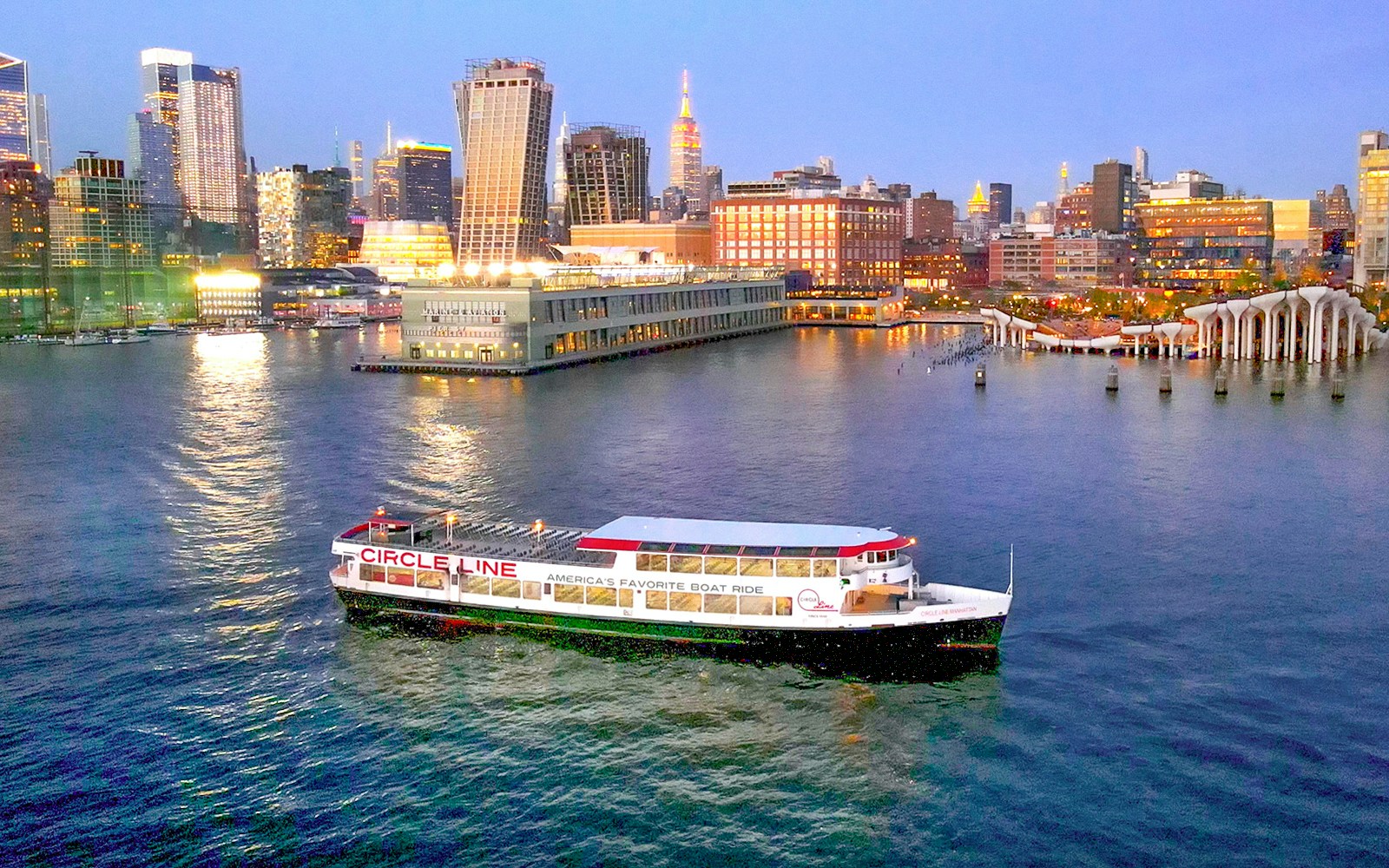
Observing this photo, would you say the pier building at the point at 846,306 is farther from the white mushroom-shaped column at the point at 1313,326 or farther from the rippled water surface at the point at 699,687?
the rippled water surface at the point at 699,687

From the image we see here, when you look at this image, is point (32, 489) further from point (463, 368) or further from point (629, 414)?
point (463, 368)

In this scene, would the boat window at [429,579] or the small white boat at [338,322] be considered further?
the small white boat at [338,322]

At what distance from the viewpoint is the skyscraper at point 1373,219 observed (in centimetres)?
18450

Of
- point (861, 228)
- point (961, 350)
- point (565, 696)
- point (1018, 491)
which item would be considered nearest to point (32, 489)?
point (565, 696)

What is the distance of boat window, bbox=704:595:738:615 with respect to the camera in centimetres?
2900

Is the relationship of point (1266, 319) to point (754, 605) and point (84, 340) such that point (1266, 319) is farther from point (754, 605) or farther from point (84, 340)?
point (84, 340)

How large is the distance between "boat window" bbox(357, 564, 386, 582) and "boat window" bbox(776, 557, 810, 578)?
33.5ft

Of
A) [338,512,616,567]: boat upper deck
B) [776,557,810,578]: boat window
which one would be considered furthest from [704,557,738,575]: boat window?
[338,512,616,567]: boat upper deck

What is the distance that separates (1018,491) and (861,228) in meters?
152

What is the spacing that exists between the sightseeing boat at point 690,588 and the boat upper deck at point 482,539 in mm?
84

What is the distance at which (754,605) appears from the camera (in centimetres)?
2892

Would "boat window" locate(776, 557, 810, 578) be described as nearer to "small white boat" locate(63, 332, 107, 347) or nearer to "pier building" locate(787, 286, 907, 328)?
"small white boat" locate(63, 332, 107, 347)

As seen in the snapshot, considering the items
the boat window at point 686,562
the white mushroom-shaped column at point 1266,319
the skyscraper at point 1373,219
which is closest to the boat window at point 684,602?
the boat window at point 686,562

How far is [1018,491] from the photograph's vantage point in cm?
4594
